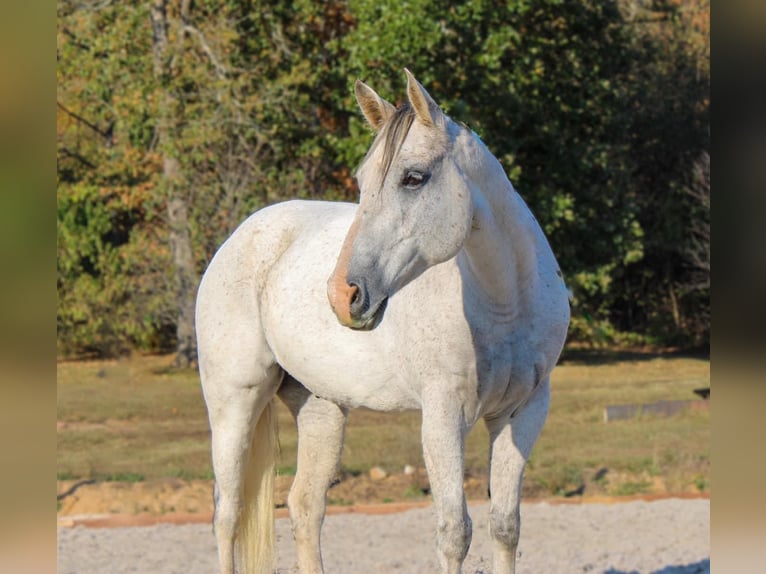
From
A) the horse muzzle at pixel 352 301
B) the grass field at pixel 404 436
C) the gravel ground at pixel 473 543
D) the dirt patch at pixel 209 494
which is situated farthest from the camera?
the grass field at pixel 404 436

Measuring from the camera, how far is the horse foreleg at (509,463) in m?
3.31

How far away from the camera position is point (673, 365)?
622 inches

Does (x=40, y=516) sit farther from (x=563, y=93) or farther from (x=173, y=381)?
(x=563, y=93)

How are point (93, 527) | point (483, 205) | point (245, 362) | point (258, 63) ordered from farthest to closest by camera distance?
point (258, 63), point (93, 527), point (245, 362), point (483, 205)

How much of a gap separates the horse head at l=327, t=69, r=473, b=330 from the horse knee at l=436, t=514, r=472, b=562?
2.53 ft

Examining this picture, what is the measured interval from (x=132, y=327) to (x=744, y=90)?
13680 mm

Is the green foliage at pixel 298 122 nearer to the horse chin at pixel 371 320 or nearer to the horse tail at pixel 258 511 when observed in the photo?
the horse tail at pixel 258 511

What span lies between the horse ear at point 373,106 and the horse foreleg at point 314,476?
149 cm

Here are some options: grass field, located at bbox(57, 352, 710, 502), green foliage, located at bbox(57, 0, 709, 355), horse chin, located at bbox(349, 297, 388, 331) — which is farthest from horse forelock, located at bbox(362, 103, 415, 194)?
green foliage, located at bbox(57, 0, 709, 355)

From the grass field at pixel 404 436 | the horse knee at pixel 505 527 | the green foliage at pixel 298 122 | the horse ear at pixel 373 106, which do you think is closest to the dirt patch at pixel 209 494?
the grass field at pixel 404 436

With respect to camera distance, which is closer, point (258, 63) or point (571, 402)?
point (571, 402)

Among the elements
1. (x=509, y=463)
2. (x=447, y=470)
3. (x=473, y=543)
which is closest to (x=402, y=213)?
(x=447, y=470)

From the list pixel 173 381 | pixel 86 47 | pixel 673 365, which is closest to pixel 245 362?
pixel 173 381

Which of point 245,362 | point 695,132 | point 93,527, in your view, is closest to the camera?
point 245,362
